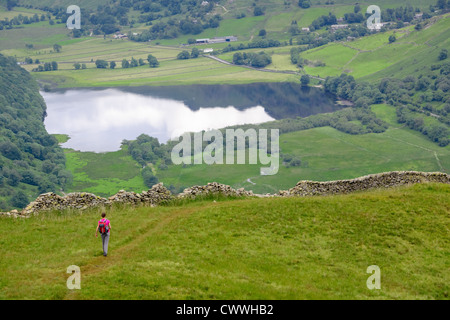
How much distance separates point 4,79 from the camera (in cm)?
13762

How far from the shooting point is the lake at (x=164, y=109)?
4774 inches

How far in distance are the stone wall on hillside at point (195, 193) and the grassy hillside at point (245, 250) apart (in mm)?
769

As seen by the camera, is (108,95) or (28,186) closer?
(28,186)

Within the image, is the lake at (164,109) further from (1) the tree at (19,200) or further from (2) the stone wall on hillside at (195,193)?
(2) the stone wall on hillside at (195,193)

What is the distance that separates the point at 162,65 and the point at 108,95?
118 ft

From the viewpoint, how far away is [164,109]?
13662 cm

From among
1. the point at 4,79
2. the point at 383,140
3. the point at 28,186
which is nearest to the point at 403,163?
the point at 383,140

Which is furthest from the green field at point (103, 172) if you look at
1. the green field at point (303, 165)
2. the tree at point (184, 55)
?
the tree at point (184, 55)

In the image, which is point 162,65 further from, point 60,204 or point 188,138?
point 60,204

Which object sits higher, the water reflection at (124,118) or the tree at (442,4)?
the tree at (442,4)
